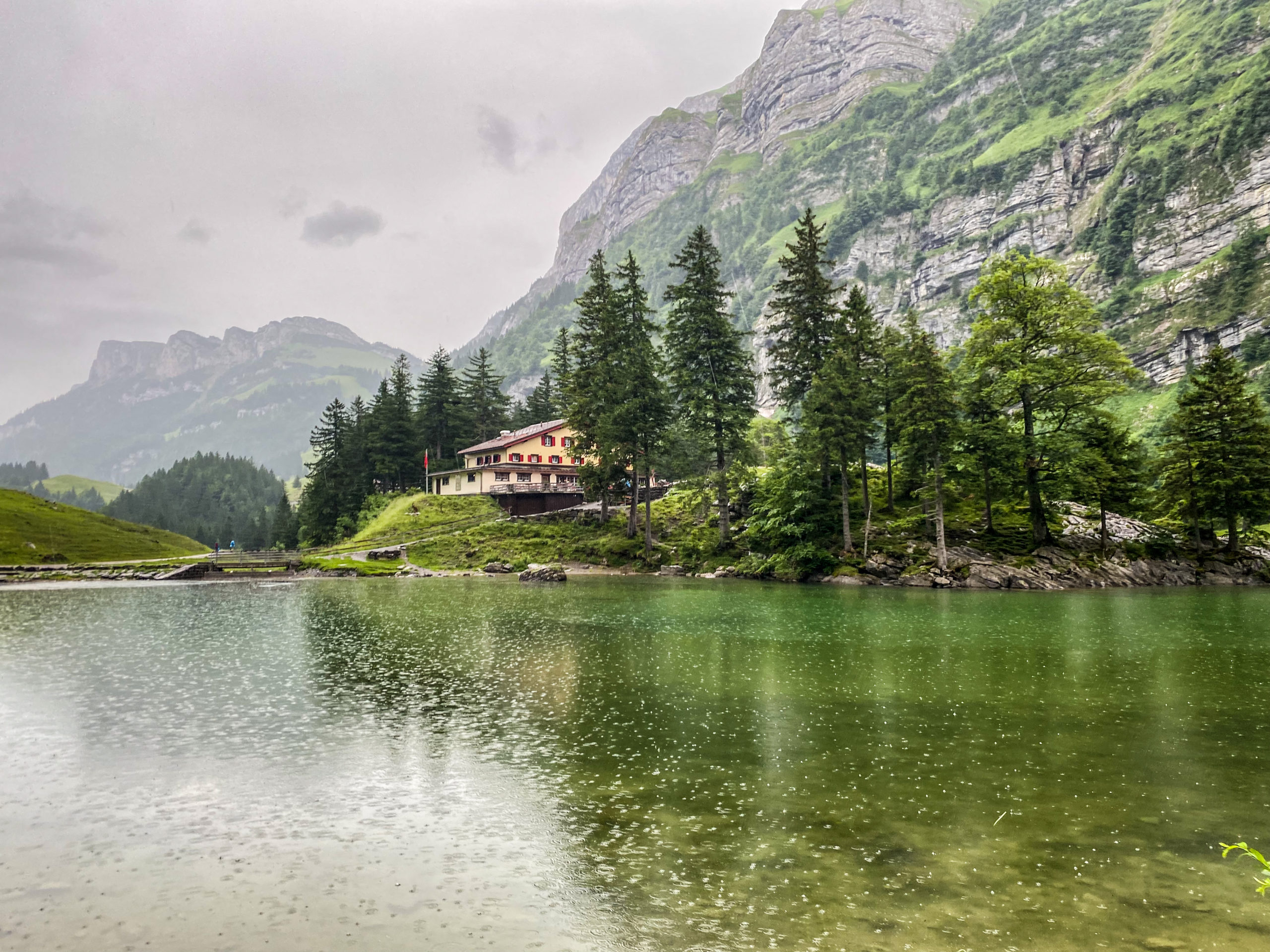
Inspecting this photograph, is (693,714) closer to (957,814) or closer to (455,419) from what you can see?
(957,814)

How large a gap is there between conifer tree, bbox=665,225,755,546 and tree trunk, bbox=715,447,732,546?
75 millimetres

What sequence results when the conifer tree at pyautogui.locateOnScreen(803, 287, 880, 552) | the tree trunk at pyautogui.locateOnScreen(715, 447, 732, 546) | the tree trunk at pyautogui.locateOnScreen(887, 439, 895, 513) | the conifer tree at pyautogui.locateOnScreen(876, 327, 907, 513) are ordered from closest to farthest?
the conifer tree at pyautogui.locateOnScreen(803, 287, 880, 552) < the conifer tree at pyautogui.locateOnScreen(876, 327, 907, 513) < the tree trunk at pyautogui.locateOnScreen(887, 439, 895, 513) < the tree trunk at pyautogui.locateOnScreen(715, 447, 732, 546)

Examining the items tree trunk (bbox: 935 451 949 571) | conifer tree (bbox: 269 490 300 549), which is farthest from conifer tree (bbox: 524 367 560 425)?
tree trunk (bbox: 935 451 949 571)

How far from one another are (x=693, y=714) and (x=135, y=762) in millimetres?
13152

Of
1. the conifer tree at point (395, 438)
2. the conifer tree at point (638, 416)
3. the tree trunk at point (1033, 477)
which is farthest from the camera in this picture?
the conifer tree at point (395, 438)

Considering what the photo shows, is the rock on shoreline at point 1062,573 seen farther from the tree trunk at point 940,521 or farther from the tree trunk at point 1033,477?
the tree trunk at point 1033,477

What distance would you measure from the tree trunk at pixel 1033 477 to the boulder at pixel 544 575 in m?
39.7

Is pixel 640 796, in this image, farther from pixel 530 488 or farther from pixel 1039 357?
pixel 530 488

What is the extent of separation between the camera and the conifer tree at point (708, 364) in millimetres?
68125

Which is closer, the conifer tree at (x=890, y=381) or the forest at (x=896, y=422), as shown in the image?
the forest at (x=896, y=422)

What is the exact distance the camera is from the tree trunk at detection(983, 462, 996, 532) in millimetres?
56750

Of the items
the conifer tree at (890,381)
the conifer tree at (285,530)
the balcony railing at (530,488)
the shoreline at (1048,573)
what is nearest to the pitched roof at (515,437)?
the balcony railing at (530,488)

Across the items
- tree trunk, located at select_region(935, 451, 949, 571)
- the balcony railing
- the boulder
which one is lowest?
the boulder

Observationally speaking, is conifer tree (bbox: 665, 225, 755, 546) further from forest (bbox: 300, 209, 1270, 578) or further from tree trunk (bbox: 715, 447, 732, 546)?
forest (bbox: 300, 209, 1270, 578)
